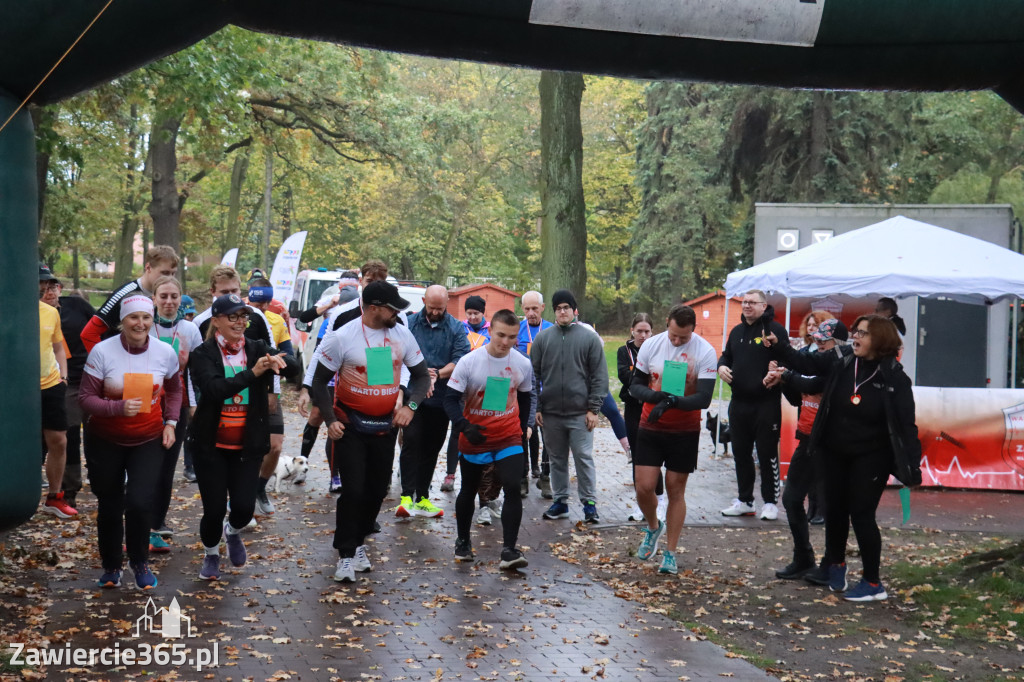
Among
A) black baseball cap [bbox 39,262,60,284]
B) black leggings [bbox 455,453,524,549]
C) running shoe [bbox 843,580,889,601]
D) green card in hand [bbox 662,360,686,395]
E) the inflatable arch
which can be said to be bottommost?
running shoe [bbox 843,580,889,601]

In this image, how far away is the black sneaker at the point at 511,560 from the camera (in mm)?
8156

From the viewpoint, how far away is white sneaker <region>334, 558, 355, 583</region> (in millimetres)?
7613

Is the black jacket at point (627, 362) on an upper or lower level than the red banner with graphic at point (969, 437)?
upper

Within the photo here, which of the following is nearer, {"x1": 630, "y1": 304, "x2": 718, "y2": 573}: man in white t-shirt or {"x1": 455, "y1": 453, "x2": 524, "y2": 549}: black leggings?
{"x1": 455, "y1": 453, "x2": 524, "y2": 549}: black leggings

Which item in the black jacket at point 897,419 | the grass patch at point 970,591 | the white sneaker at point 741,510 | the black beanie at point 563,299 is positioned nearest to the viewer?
the grass patch at point 970,591

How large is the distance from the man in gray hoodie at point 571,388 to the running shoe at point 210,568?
383cm

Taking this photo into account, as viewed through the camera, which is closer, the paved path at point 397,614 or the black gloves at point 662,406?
the paved path at point 397,614

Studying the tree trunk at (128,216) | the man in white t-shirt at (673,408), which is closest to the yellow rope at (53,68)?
the man in white t-shirt at (673,408)

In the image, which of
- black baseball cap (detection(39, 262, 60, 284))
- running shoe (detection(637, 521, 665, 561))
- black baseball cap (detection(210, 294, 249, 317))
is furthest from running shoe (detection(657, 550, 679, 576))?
black baseball cap (detection(39, 262, 60, 284))

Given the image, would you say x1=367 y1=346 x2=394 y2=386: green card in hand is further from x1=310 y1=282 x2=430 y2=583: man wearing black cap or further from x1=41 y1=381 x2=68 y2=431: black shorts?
x1=41 y1=381 x2=68 y2=431: black shorts

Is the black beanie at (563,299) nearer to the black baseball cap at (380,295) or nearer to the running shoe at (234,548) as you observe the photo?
the black baseball cap at (380,295)

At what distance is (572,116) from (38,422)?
42.3 ft

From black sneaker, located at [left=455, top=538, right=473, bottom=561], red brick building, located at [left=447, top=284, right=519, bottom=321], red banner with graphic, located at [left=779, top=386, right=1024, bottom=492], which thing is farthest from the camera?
red brick building, located at [left=447, top=284, right=519, bottom=321]

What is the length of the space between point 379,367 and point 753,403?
4442 mm
